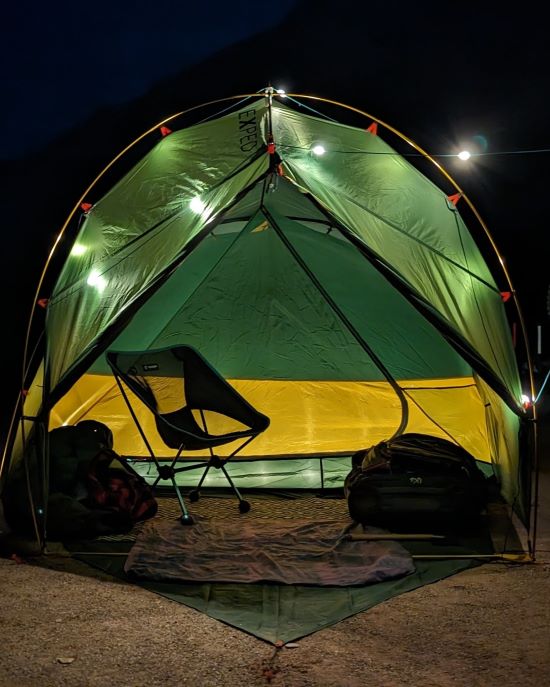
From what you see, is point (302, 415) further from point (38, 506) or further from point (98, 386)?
point (38, 506)

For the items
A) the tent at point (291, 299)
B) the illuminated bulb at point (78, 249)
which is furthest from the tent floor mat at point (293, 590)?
the illuminated bulb at point (78, 249)

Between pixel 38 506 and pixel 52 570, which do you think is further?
pixel 38 506

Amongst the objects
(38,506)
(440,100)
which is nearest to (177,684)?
(38,506)

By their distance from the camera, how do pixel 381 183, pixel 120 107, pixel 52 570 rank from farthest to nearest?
pixel 120 107 → pixel 381 183 → pixel 52 570

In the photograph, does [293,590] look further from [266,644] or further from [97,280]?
[97,280]

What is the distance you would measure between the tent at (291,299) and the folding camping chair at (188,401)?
0.47 m

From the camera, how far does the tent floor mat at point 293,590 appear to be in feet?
9.39

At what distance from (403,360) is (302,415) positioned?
0.86m

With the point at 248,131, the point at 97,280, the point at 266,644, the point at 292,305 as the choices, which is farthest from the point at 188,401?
the point at 266,644

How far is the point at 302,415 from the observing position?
5.57m

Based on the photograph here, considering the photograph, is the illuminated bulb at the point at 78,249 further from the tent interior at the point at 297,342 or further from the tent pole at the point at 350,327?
the tent pole at the point at 350,327

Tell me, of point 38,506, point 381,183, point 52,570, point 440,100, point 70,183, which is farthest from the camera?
point 440,100

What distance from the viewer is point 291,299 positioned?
5.80 m

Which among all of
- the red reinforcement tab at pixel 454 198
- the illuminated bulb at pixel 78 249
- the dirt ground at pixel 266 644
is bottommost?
the dirt ground at pixel 266 644
